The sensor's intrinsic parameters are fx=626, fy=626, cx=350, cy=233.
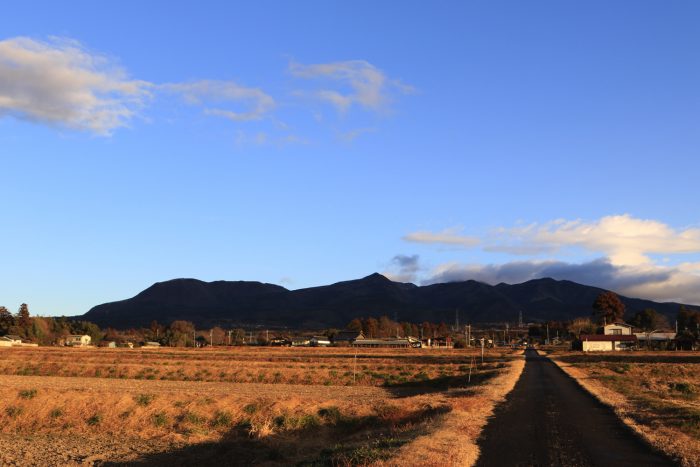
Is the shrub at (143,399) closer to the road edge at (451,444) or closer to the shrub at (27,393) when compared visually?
the shrub at (27,393)

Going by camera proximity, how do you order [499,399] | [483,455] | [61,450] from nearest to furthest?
[483,455]
[61,450]
[499,399]

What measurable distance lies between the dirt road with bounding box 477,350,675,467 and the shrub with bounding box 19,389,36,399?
29.9m

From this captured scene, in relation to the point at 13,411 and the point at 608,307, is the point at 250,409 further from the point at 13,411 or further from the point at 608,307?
the point at 608,307

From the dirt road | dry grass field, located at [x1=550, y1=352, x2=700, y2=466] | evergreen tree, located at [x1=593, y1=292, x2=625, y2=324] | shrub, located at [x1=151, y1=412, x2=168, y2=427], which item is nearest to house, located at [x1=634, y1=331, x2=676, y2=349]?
evergreen tree, located at [x1=593, y1=292, x2=625, y2=324]

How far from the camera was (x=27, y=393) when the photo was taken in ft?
136

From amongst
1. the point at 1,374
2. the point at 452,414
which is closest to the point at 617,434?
the point at 452,414

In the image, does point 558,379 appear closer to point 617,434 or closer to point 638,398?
point 638,398

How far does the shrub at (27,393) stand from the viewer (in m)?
40.6

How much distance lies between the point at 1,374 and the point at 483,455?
6664 cm

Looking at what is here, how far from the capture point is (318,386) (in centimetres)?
5572

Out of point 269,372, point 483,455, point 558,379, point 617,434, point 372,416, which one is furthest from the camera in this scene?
point 269,372

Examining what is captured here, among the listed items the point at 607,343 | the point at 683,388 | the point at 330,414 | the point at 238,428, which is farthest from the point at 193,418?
the point at 607,343

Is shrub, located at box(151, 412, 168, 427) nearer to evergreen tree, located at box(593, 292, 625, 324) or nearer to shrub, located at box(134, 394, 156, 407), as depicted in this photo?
shrub, located at box(134, 394, 156, 407)

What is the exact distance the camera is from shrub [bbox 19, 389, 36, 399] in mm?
40647
